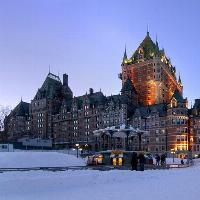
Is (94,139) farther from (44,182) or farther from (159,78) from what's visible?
(44,182)

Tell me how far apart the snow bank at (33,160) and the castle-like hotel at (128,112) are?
57643mm

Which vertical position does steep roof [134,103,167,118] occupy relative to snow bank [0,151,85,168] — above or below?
above

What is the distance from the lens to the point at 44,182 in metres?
24.8

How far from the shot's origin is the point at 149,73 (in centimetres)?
16862

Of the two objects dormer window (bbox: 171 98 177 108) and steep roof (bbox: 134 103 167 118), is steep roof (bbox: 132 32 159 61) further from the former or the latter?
dormer window (bbox: 171 98 177 108)

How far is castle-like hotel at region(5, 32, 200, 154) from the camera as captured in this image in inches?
4943

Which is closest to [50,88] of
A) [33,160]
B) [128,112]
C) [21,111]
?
[21,111]

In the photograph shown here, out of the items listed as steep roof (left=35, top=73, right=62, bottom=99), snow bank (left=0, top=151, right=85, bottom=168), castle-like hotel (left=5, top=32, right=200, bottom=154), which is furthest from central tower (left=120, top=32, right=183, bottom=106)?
snow bank (left=0, top=151, right=85, bottom=168)

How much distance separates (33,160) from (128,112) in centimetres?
9266

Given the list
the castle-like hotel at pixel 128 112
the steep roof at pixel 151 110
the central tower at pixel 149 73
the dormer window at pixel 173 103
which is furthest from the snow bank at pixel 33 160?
the central tower at pixel 149 73

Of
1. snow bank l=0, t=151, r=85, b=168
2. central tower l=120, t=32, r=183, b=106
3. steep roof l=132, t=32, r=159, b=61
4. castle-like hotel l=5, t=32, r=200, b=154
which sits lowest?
snow bank l=0, t=151, r=85, b=168

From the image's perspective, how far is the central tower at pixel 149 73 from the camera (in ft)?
542

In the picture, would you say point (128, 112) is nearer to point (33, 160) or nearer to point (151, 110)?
point (151, 110)

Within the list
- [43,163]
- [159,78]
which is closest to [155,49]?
[159,78]
